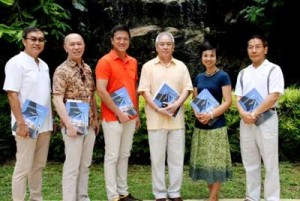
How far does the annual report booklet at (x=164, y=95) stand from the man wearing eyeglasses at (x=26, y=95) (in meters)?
1.09

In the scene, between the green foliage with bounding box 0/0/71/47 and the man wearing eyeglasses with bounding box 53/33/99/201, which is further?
the green foliage with bounding box 0/0/71/47

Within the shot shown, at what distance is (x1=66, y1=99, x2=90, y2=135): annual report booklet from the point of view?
4516 millimetres

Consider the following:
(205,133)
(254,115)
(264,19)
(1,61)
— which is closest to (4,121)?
(1,61)

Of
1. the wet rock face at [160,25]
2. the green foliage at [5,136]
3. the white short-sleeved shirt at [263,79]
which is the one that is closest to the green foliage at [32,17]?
the green foliage at [5,136]

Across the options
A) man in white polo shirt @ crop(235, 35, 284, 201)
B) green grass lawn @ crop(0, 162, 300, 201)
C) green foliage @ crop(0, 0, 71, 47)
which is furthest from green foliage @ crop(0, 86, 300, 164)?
man in white polo shirt @ crop(235, 35, 284, 201)

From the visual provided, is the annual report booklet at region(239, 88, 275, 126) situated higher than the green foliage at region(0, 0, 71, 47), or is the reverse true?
the green foliage at region(0, 0, 71, 47)

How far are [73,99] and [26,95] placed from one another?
445 mm

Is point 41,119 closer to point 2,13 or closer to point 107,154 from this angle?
point 107,154

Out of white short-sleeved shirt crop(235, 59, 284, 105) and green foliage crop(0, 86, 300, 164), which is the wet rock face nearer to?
green foliage crop(0, 86, 300, 164)

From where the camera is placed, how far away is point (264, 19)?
8984 millimetres

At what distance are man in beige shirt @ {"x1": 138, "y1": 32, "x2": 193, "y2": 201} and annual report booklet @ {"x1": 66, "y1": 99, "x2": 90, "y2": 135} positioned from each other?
693 millimetres

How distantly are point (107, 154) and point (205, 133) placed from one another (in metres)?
1.03

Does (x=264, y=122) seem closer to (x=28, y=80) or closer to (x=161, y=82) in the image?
(x=161, y=82)

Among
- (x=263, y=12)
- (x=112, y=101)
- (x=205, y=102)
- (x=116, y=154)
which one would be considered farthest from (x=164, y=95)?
(x=263, y=12)
